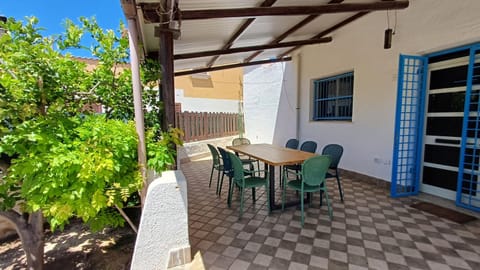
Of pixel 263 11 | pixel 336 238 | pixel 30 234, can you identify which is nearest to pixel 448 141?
pixel 336 238

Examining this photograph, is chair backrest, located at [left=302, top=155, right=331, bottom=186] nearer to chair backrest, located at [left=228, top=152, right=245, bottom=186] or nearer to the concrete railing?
chair backrest, located at [left=228, top=152, right=245, bottom=186]

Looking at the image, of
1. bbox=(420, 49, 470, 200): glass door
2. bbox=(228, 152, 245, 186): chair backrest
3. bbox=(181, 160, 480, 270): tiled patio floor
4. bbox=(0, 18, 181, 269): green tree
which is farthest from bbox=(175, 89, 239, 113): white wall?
bbox=(420, 49, 470, 200): glass door

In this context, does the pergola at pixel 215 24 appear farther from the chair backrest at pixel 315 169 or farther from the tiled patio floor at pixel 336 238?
the chair backrest at pixel 315 169

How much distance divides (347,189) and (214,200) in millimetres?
2299

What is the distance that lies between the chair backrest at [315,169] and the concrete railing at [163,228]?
57.7 inches

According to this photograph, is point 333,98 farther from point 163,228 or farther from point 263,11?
point 163,228

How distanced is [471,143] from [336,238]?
7.67 feet

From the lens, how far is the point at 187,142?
7.04 meters

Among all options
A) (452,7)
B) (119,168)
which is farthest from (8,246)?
(452,7)

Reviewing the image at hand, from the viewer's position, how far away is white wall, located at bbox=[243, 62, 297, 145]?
6488 millimetres

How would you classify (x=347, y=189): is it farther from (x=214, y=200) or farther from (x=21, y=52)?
(x=21, y=52)

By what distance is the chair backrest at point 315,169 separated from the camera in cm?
264

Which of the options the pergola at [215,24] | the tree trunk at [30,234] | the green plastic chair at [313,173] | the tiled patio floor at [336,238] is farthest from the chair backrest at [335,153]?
the tree trunk at [30,234]

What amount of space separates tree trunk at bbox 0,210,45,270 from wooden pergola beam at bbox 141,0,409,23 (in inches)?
85.7
